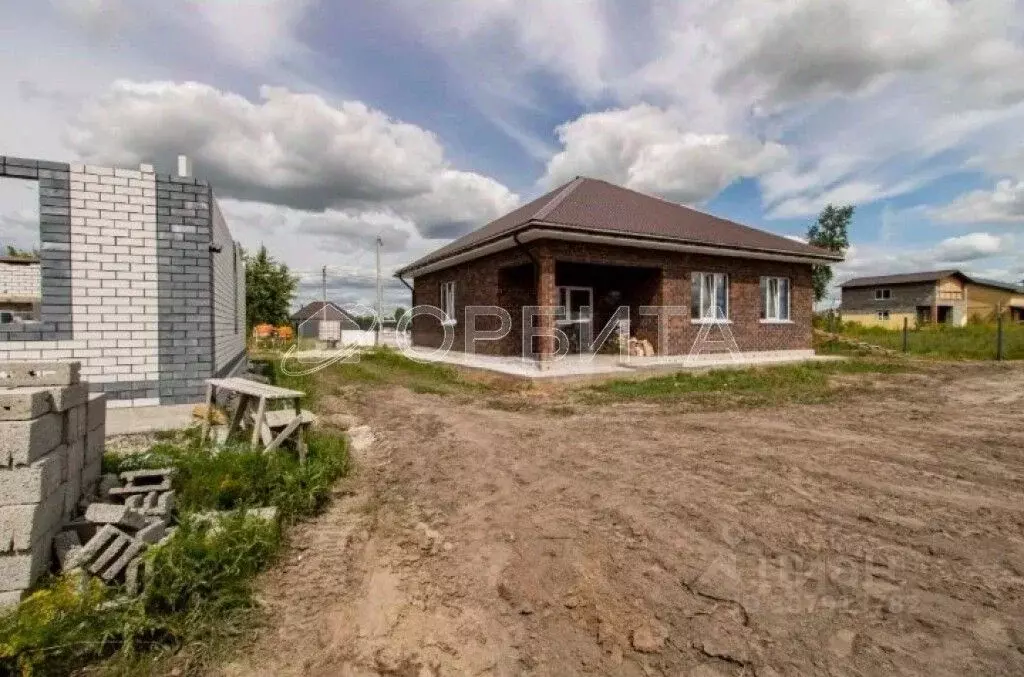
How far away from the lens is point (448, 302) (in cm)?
1565

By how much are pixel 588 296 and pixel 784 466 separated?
9.18 meters

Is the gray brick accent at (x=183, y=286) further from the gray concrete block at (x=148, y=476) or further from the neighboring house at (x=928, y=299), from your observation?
the neighboring house at (x=928, y=299)

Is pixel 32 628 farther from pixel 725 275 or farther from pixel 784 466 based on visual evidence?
pixel 725 275

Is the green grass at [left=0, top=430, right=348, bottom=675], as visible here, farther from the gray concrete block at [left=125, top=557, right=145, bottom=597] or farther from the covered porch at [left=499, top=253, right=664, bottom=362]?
the covered porch at [left=499, top=253, right=664, bottom=362]

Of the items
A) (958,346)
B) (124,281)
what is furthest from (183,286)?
(958,346)

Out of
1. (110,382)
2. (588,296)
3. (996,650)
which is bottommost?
(996,650)

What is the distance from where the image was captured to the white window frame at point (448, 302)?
1519cm

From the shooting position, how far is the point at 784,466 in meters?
4.80

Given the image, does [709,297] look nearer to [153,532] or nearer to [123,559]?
[153,532]

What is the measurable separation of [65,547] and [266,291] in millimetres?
35349

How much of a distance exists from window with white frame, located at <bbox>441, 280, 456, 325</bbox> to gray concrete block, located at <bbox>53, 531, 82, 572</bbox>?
1226 centimetres

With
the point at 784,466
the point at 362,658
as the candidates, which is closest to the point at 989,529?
the point at 784,466

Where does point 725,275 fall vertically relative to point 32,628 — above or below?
above

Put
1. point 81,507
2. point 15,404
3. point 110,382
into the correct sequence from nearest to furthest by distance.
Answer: point 15,404 < point 81,507 < point 110,382
